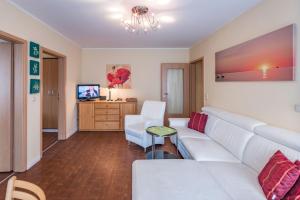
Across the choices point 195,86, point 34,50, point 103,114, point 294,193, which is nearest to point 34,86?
point 34,50

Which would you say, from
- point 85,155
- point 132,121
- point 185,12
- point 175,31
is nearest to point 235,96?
point 185,12

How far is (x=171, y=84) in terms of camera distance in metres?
6.38

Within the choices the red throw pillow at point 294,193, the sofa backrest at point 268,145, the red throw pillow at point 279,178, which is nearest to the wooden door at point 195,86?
the sofa backrest at point 268,145

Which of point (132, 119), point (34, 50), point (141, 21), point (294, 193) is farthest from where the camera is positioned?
point (132, 119)

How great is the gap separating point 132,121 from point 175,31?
2.11 meters

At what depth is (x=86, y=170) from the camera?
322 cm

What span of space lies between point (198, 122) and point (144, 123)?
1.19m

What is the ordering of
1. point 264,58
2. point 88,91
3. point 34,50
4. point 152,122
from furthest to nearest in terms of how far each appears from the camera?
point 88,91, point 152,122, point 34,50, point 264,58

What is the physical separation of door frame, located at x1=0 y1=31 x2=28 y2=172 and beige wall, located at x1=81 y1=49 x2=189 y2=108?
314cm

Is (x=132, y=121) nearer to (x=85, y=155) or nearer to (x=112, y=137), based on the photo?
(x=112, y=137)

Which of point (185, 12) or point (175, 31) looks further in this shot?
point (175, 31)

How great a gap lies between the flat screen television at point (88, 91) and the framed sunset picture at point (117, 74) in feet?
1.40

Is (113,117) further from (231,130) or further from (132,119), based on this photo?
(231,130)

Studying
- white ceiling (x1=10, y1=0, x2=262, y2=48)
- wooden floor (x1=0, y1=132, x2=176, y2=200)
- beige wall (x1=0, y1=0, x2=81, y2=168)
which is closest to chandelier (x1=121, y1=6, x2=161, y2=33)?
white ceiling (x1=10, y1=0, x2=262, y2=48)
